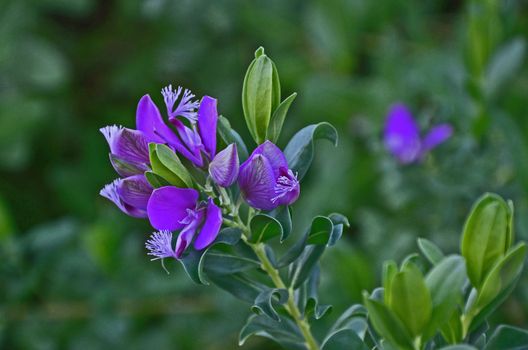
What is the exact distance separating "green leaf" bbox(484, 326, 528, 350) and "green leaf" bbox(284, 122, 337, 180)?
0.26 metres

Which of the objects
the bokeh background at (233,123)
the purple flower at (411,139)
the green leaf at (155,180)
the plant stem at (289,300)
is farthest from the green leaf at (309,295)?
the purple flower at (411,139)

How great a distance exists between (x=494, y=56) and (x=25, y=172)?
161 cm

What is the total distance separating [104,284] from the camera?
201 centimetres

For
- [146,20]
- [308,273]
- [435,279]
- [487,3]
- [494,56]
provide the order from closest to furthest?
1. [435,279]
2. [308,273]
3. [487,3]
4. [494,56]
5. [146,20]

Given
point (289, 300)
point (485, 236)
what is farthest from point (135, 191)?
point (485, 236)

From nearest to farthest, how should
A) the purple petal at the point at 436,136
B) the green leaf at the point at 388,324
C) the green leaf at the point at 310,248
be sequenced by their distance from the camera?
1. the green leaf at the point at 388,324
2. the green leaf at the point at 310,248
3. the purple petal at the point at 436,136

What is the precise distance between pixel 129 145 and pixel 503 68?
4.17ft

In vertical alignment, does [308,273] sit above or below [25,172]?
above

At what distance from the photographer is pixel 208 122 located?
86cm

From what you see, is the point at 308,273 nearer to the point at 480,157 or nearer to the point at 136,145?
the point at 136,145

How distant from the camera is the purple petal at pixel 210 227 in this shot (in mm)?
845

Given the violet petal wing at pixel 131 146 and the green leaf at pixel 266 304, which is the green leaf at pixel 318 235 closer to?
the green leaf at pixel 266 304

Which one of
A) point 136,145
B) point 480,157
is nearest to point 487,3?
point 480,157

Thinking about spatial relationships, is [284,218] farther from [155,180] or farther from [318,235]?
[155,180]
